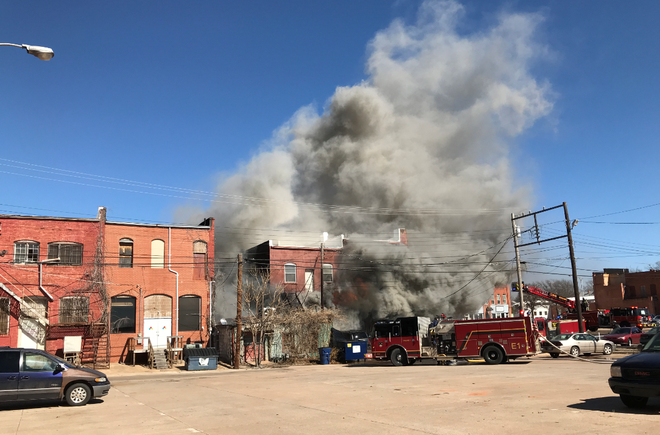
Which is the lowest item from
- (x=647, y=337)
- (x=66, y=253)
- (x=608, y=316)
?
(x=608, y=316)

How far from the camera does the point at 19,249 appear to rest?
2908cm

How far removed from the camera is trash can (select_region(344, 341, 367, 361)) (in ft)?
92.9

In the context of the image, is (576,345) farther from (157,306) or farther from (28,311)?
(28,311)

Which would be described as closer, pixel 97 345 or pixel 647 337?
pixel 647 337

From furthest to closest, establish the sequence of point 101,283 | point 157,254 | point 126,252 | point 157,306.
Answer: point 157,254 < point 157,306 < point 126,252 < point 101,283

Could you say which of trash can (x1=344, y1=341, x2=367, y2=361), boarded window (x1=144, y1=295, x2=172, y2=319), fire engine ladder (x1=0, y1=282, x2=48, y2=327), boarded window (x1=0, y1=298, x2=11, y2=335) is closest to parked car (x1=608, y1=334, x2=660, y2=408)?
trash can (x1=344, y1=341, x2=367, y2=361)

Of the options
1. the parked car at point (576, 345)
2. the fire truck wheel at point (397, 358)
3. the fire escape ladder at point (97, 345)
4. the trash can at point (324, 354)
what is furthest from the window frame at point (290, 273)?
the parked car at point (576, 345)

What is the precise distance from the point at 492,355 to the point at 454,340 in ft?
5.63

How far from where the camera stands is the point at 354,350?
28.4m

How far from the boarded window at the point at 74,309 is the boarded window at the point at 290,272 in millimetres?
15218

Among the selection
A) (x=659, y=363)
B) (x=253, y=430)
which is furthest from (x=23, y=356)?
(x=659, y=363)

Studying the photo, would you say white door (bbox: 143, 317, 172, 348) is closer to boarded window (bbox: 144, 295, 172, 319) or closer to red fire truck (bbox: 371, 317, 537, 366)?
boarded window (bbox: 144, 295, 172, 319)

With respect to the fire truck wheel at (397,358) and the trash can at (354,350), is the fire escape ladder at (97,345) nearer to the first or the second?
the trash can at (354,350)

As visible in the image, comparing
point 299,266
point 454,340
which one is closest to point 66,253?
point 299,266
